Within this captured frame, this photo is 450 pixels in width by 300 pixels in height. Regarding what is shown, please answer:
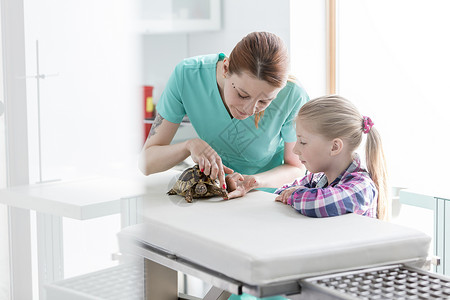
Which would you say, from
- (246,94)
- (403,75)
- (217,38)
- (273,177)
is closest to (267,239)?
(246,94)

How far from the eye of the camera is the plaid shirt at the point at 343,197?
1.26 m

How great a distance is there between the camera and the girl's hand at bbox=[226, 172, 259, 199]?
55.6 inches

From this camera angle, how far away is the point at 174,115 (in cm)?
153

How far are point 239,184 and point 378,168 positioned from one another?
0.38 m

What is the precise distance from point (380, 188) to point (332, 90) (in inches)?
67.9

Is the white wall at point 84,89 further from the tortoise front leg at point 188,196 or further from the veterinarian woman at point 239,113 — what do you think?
the tortoise front leg at point 188,196

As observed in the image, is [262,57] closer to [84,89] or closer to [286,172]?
[286,172]

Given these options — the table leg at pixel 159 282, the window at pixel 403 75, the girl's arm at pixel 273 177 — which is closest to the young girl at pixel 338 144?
the girl's arm at pixel 273 177

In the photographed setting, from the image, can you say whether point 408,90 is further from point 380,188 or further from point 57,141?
point 57,141

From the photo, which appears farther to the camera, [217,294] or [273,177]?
[273,177]

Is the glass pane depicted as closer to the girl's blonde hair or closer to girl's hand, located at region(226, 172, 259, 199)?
girl's hand, located at region(226, 172, 259, 199)

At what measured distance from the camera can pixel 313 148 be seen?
1.52m

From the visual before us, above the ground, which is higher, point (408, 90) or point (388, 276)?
point (408, 90)

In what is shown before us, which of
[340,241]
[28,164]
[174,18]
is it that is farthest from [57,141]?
[340,241]
